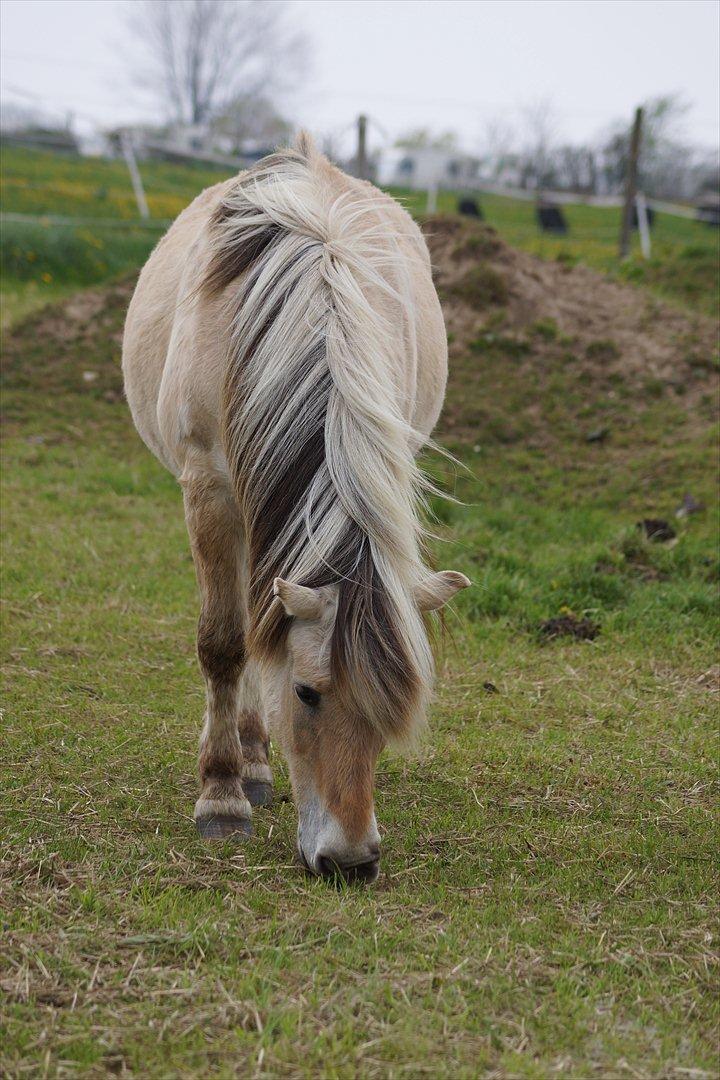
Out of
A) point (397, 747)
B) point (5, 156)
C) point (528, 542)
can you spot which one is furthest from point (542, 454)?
point (5, 156)

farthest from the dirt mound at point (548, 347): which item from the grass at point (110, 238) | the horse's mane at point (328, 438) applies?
the horse's mane at point (328, 438)

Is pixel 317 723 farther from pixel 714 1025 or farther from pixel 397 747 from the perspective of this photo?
pixel 714 1025

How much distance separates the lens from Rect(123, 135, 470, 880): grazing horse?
9.26ft

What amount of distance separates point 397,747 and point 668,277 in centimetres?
938

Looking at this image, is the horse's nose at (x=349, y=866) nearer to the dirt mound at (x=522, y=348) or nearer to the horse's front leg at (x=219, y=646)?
the horse's front leg at (x=219, y=646)

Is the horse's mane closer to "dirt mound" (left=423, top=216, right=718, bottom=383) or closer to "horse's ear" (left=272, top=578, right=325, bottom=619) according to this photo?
"horse's ear" (left=272, top=578, right=325, bottom=619)

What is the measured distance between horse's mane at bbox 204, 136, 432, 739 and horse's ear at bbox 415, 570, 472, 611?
37mm

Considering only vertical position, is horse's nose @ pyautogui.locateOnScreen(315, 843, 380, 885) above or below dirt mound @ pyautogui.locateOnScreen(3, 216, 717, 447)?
above

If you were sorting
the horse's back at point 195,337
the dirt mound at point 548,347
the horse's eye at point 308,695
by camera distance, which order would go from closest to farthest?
the horse's eye at point 308,695 → the horse's back at point 195,337 → the dirt mound at point 548,347

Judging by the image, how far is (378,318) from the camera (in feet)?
10.8

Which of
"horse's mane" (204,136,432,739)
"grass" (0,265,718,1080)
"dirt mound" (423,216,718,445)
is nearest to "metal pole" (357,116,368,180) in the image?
"dirt mound" (423,216,718,445)

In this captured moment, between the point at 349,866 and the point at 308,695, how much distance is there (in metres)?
0.49

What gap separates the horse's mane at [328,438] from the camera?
2.81 m

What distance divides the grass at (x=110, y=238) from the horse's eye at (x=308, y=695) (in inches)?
298
